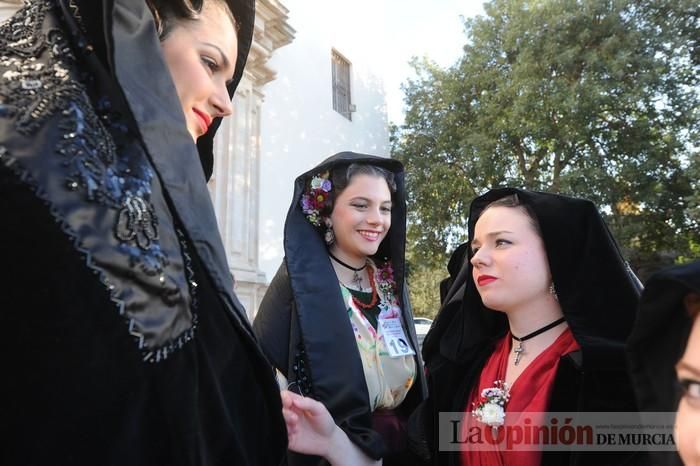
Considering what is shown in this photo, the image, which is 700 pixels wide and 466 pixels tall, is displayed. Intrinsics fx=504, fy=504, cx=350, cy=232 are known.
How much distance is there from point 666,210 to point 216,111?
10963 millimetres

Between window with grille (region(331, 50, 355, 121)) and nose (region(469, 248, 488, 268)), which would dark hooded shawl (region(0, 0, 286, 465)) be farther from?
window with grille (region(331, 50, 355, 121))

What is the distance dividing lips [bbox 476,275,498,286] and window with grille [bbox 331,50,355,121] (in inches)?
381

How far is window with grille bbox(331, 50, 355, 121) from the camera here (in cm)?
1141

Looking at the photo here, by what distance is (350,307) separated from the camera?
2.44m

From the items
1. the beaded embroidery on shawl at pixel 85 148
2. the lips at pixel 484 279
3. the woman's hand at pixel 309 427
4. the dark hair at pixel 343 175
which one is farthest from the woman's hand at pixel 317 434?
the dark hair at pixel 343 175

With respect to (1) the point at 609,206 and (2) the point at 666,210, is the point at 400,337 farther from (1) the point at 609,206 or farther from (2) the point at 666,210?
(2) the point at 666,210

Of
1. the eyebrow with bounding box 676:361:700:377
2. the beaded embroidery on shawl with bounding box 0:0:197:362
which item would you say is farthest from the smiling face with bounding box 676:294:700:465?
the beaded embroidery on shawl with bounding box 0:0:197:362

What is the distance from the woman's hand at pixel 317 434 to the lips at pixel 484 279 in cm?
78

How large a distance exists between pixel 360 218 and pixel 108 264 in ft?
5.85

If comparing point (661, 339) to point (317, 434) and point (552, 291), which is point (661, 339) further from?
point (317, 434)

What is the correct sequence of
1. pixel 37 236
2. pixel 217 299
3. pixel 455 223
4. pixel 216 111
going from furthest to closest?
pixel 455 223 < pixel 216 111 < pixel 217 299 < pixel 37 236

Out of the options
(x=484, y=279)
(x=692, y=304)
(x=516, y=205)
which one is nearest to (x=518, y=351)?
(x=484, y=279)

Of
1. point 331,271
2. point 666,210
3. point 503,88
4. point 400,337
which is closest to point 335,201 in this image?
point 331,271

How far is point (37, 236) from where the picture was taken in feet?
2.55
